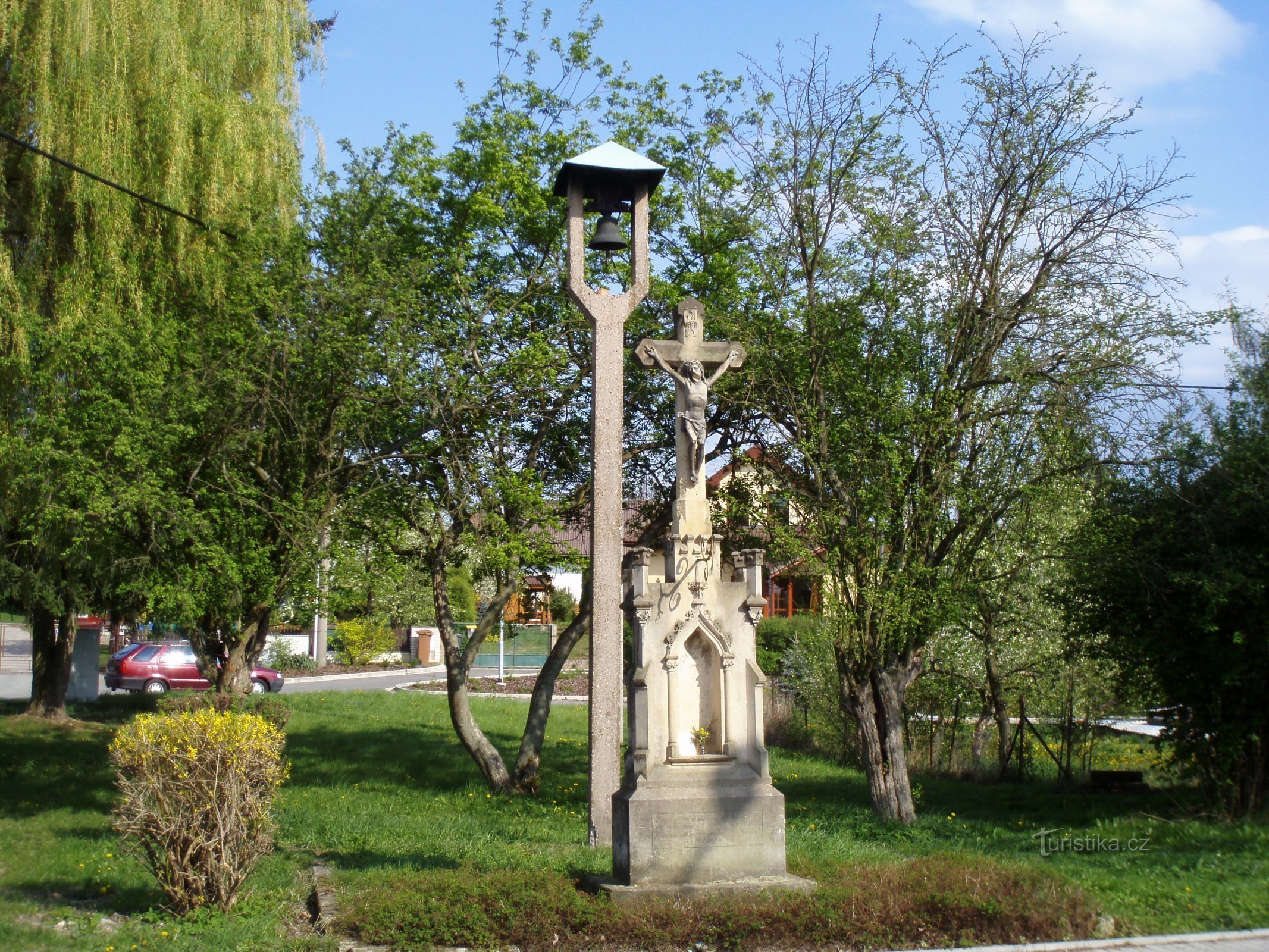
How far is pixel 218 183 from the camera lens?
547 inches

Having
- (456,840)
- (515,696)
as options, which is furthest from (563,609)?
(456,840)

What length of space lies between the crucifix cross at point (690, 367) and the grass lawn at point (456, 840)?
10.8 feet

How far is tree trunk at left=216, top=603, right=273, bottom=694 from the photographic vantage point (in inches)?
509

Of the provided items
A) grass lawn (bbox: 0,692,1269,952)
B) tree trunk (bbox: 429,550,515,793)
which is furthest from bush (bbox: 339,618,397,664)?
tree trunk (bbox: 429,550,515,793)

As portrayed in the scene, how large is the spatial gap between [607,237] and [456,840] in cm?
618

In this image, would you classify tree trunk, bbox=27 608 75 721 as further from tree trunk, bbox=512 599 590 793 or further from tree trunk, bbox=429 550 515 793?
tree trunk, bbox=512 599 590 793

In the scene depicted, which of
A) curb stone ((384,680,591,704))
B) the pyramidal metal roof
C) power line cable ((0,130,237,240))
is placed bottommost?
curb stone ((384,680,591,704))

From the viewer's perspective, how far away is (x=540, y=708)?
1535cm

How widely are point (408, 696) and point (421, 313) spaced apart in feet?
54.5

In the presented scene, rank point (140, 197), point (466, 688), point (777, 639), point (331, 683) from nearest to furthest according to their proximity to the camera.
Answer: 1. point (140, 197)
2. point (466, 688)
3. point (777, 639)
4. point (331, 683)

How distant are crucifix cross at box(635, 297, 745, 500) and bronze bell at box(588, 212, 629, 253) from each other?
1.76 metres

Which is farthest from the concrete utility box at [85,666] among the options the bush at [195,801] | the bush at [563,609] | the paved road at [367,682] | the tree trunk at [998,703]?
the tree trunk at [998,703]

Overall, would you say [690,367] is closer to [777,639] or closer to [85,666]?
[777,639]

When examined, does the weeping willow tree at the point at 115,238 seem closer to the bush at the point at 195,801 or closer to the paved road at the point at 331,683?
the bush at the point at 195,801
